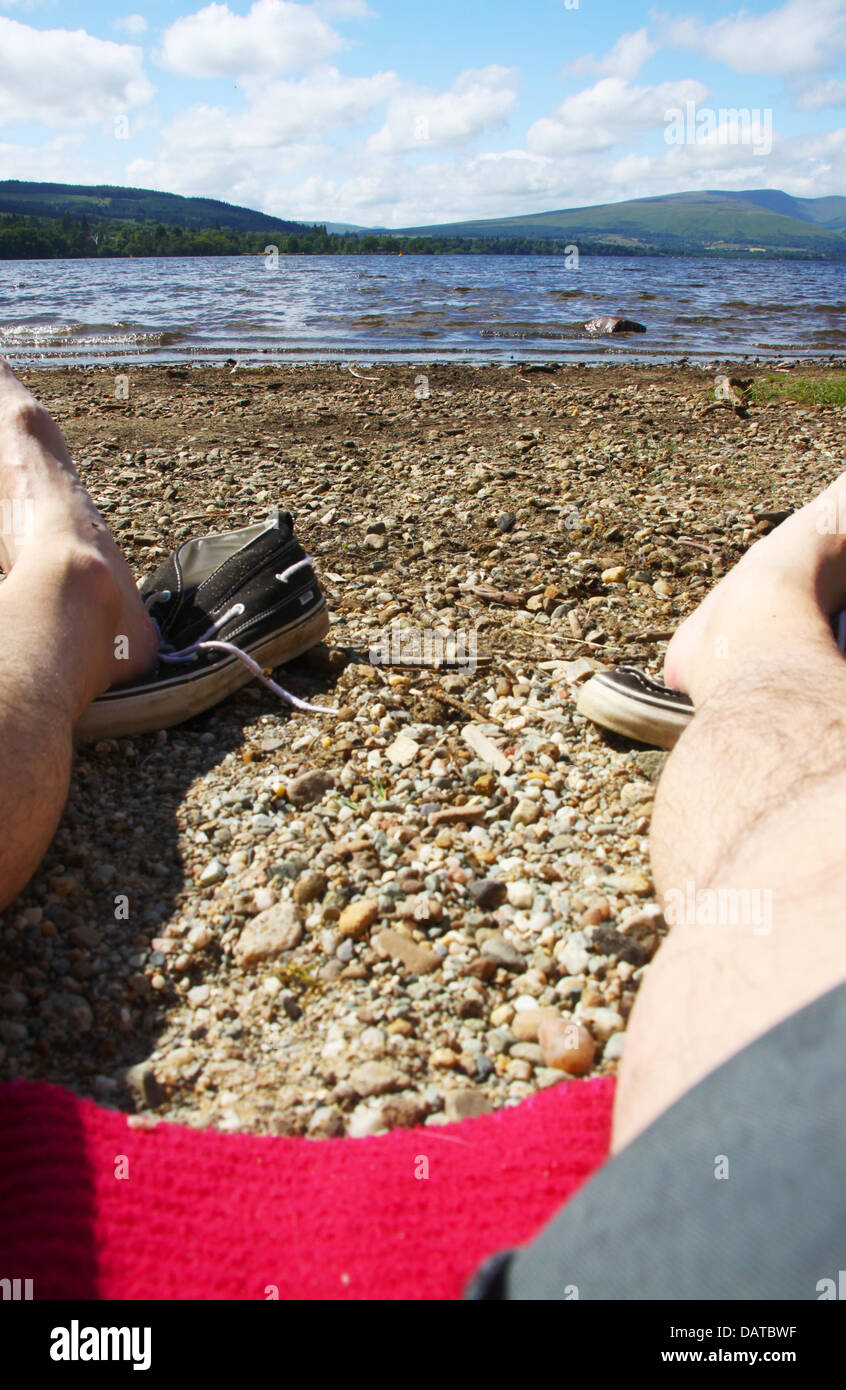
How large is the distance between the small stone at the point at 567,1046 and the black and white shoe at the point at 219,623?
1.40 metres

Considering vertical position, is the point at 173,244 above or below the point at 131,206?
below

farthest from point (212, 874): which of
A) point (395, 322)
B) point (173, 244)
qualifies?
point (173, 244)

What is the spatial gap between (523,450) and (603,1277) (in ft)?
19.2

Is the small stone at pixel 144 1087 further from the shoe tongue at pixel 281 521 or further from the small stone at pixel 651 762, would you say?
the shoe tongue at pixel 281 521

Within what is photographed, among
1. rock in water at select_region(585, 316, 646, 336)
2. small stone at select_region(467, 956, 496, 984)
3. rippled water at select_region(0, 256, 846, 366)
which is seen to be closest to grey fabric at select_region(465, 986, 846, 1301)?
small stone at select_region(467, 956, 496, 984)

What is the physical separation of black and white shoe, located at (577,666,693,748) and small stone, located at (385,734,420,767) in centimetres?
53

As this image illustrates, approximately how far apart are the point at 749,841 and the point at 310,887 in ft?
3.28

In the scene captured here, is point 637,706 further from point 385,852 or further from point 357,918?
point 357,918

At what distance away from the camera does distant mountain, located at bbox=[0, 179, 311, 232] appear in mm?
102875

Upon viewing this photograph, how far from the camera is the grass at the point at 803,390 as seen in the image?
8.54 meters

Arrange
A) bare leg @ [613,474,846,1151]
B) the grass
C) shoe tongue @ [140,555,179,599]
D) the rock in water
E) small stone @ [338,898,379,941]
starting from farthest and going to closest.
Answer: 1. the rock in water
2. the grass
3. shoe tongue @ [140,555,179,599]
4. small stone @ [338,898,379,941]
5. bare leg @ [613,474,846,1151]

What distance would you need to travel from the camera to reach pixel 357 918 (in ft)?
6.08

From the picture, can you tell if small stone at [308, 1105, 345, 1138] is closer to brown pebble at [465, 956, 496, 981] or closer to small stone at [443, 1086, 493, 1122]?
small stone at [443, 1086, 493, 1122]

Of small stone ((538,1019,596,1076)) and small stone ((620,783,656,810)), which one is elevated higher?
small stone ((620,783,656,810))
